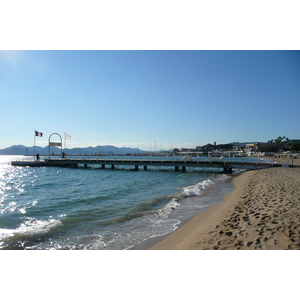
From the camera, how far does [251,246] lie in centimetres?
Result: 337

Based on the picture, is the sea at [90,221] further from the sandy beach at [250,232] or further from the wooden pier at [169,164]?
the wooden pier at [169,164]

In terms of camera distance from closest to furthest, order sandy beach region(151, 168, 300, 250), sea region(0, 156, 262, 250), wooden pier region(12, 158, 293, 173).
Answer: sandy beach region(151, 168, 300, 250), sea region(0, 156, 262, 250), wooden pier region(12, 158, 293, 173)

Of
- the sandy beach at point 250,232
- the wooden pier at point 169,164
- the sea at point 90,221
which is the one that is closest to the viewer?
the sandy beach at point 250,232

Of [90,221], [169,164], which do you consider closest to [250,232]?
[90,221]

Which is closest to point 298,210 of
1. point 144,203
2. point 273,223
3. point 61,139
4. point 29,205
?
point 273,223

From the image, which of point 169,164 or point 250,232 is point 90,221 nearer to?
point 250,232

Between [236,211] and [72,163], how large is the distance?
32880mm

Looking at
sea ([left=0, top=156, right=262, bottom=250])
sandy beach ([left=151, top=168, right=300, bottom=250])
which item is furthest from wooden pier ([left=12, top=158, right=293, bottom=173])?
sandy beach ([left=151, top=168, right=300, bottom=250])

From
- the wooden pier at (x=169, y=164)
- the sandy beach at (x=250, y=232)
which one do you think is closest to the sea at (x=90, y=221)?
the sandy beach at (x=250, y=232)

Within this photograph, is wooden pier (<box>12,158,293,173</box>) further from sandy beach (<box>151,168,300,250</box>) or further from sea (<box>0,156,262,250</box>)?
sandy beach (<box>151,168,300,250</box>)

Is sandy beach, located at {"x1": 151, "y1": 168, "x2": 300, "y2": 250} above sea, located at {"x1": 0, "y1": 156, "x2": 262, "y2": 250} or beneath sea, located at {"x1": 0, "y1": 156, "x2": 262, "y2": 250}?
above

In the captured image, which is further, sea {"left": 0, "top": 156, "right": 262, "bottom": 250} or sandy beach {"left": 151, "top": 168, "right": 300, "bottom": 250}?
sea {"left": 0, "top": 156, "right": 262, "bottom": 250}

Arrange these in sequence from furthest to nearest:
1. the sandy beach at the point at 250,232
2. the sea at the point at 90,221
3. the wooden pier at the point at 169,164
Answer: the wooden pier at the point at 169,164 → the sea at the point at 90,221 → the sandy beach at the point at 250,232

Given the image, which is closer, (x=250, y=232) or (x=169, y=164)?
(x=250, y=232)
